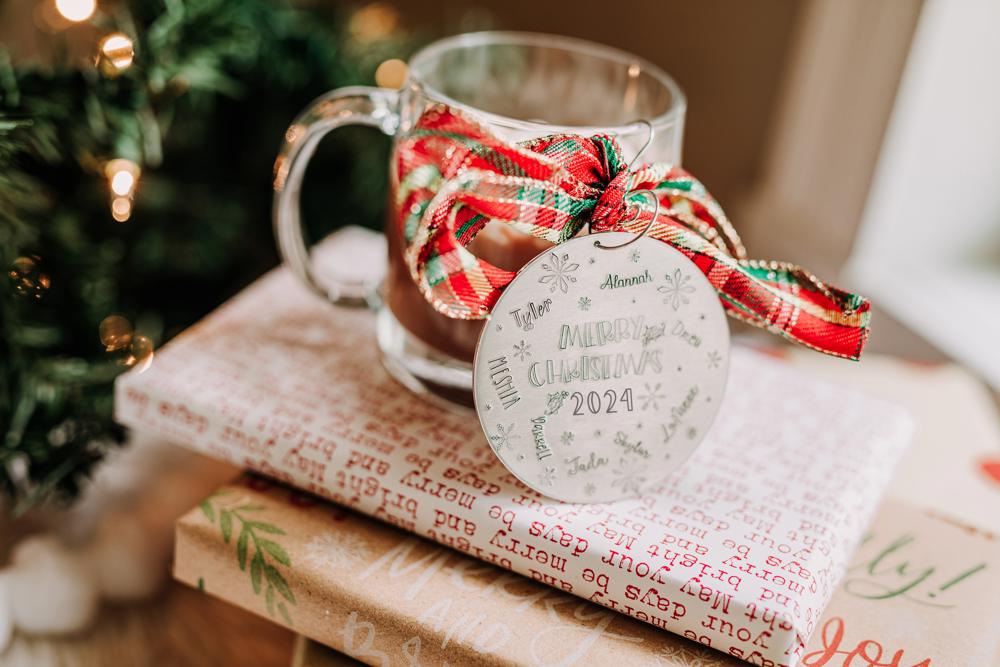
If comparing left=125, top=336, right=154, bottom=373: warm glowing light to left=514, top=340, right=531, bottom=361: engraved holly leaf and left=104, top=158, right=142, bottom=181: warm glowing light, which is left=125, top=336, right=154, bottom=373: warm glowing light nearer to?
left=104, top=158, right=142, bottom=181: warm glowing light

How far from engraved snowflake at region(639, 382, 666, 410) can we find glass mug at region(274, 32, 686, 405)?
8 centimetres

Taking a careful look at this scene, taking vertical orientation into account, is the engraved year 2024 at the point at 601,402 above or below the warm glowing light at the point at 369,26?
below

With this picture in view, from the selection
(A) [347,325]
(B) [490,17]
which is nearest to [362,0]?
(B) [490,17]

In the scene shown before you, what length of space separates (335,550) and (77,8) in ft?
1.19

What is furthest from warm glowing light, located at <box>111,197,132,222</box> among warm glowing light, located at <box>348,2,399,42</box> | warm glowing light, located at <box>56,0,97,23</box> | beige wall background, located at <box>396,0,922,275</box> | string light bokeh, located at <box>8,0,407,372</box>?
beige wall background, located at <box>396,0,922,275</box>

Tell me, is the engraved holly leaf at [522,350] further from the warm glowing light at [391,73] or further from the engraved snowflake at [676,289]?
the warm glowing light at [391,73]

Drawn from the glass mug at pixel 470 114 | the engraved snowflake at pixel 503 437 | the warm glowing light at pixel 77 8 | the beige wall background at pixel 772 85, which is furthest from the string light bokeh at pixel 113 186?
the beige wall background at pixel 772 85

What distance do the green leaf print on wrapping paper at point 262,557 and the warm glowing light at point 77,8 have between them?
312 mm

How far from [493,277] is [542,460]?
0.27 feet

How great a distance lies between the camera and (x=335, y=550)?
1.38ft

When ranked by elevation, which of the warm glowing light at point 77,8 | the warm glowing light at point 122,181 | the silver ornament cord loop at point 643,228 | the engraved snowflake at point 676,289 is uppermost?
the warm glowing light at point 77,8

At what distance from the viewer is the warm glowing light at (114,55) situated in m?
0.49

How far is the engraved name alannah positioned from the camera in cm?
39

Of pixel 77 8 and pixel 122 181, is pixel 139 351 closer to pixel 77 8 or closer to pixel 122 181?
pixel 122 181
